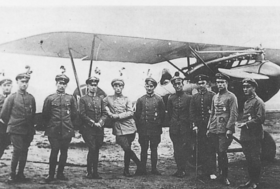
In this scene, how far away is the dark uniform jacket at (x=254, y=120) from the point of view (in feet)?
10.8

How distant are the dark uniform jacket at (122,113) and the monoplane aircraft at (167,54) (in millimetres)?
1152

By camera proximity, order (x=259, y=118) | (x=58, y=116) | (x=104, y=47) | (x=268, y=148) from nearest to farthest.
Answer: (x=259, y=118) < (x=58, y=116) < (x=268, y=148) < (x=104, y=47)

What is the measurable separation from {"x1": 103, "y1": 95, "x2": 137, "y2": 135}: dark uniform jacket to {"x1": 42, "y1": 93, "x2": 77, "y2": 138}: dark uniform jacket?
0.63 meters

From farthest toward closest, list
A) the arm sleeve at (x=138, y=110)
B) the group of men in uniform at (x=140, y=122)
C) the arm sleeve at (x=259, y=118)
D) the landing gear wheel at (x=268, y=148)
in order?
the landing gear wheel at (x=268, y=148) → the arm sleeve at (x=138, y=110) → the group of men in uniform at (x=140, y=122) → the arm sleeve at (x=259, y=118)

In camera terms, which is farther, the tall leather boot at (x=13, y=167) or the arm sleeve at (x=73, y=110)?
the arm sleeve at (x=73, y=110)

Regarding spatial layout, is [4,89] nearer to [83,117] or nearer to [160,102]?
[83,117]

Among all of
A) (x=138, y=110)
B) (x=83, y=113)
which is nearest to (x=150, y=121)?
(x=138, y=110)

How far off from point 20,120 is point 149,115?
1832mm

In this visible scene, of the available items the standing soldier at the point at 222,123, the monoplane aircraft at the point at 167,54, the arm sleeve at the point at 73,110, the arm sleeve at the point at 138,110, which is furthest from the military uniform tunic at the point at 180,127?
the arm sleeve at the point at 73,110

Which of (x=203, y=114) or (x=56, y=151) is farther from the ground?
(x=203, y=114)

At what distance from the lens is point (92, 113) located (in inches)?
149

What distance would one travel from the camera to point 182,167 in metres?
3.89

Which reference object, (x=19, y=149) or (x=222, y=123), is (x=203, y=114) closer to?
(x=222, y=123)

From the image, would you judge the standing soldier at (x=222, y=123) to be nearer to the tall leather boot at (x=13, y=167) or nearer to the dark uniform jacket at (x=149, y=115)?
the dark uniform jacket at (x=149, y=115)
